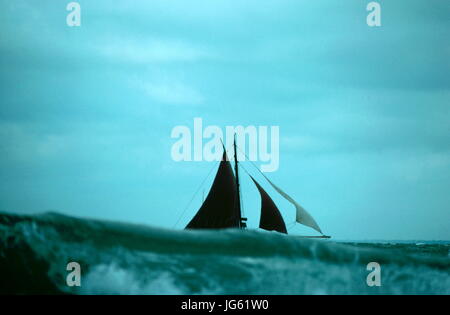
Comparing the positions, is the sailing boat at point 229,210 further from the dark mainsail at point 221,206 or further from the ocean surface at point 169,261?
the ocean surface at point 169,261

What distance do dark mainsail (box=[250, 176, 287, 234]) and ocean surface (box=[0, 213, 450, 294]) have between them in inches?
666

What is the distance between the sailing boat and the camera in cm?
2933

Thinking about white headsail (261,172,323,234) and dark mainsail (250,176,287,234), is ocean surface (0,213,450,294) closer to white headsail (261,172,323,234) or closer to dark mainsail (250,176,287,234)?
white headsail (261,172,323,234)

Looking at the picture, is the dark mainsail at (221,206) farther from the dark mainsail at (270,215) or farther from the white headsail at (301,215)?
the white headsail at (301,215)

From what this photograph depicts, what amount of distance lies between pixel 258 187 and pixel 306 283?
1865cm

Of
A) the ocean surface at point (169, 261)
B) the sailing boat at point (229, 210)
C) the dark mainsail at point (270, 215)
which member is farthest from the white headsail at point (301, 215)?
the ocean surface at point (169, 261)

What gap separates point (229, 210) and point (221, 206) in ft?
2.75

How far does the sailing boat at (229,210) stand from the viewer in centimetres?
2933

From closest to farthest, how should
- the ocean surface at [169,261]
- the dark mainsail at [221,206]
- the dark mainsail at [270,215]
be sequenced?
1. the ocean surface at [169,261]
2. the dark mainsail at [221,206]
3. the dark mainsail at [270,215]

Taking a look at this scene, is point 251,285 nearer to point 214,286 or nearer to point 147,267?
point 214,286

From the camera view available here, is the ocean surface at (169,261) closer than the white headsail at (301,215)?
Yes

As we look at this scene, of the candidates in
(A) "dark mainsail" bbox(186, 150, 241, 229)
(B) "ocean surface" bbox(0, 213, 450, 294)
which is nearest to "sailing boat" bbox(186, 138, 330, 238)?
(A) "dark mainsail" bbox(186, 150, 241, 229)

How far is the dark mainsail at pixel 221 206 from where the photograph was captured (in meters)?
29.1

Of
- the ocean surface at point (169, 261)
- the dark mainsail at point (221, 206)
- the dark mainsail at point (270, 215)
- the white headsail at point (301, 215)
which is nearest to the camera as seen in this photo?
the ocean surface at point (169, 261)
